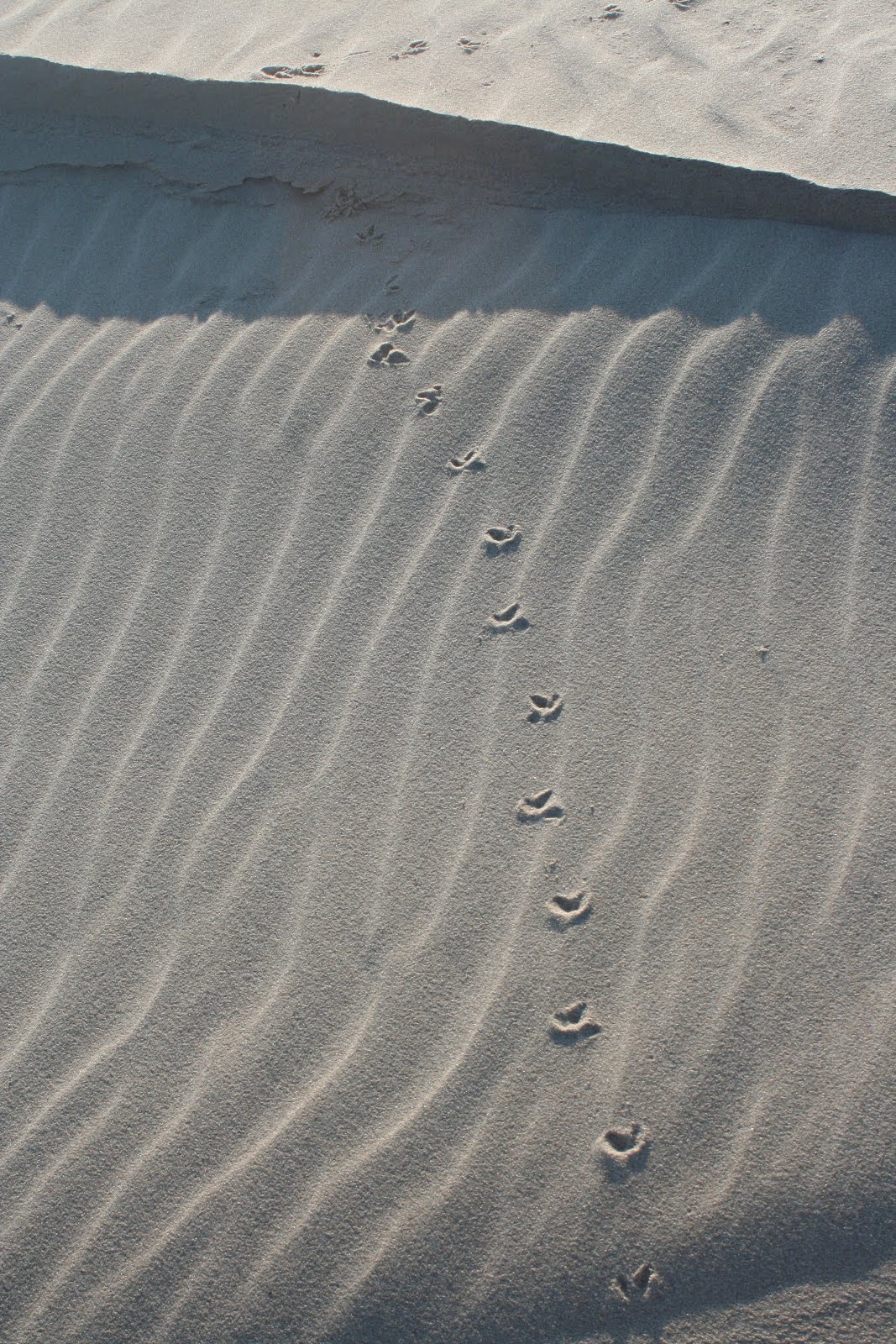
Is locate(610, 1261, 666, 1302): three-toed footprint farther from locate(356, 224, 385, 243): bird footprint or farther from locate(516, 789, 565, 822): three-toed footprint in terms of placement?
locate(356, 224, 385, 243): bird footprint

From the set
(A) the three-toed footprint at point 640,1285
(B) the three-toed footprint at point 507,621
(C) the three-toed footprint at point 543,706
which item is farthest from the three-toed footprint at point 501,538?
(A) the three-toed footprint at point 640,1285

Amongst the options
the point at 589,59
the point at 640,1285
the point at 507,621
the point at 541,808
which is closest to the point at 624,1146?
the point at 640,1285

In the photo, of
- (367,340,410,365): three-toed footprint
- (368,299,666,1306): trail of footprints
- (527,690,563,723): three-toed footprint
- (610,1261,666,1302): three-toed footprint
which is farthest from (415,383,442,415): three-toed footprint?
(610,1261,666,1302): three-toed footprint

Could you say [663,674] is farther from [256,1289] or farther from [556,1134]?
[256,1289]

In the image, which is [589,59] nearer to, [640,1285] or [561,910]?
[561,910]

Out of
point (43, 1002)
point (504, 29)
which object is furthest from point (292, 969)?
point (504, 29)

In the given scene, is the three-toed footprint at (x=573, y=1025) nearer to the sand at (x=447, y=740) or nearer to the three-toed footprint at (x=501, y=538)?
the sand at (x=447, y=740)
